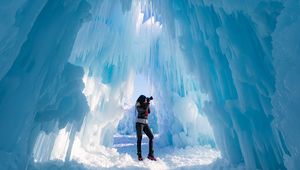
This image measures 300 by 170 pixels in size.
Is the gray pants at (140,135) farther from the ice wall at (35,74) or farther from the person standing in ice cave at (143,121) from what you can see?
the ice wall at (35,74)

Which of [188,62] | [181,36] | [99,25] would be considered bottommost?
[188,62]

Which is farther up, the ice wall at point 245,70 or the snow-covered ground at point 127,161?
the ice wall at point 245,70

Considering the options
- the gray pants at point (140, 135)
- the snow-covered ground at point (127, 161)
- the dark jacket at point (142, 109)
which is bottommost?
the snow-covered ground at point (127, 161)

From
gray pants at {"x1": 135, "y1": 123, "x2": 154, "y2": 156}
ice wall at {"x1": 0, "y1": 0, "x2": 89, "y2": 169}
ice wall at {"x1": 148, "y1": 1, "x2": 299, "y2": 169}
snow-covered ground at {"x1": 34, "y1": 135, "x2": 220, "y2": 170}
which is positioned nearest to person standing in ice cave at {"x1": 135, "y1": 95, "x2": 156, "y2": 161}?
gray pants at {"x1": 135, "y1": 123, "x2": 154, "y2": 156}

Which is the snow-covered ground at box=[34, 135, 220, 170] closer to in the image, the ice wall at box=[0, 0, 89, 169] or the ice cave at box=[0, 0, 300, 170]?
the ice cave at box=[0, 0, 300, 170]

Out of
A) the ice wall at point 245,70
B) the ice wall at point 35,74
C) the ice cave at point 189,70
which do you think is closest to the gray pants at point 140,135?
the ice cave at point 189,70

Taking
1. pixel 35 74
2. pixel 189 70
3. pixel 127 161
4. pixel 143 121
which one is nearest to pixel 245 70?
pixel 189 70

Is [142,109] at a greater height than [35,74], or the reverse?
[35,74]

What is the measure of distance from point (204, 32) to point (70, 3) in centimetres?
322

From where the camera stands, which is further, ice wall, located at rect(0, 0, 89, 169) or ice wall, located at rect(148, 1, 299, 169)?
ice wall, located at rect(0, 0, 89, 169)

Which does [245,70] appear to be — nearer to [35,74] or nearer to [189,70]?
[189,70]

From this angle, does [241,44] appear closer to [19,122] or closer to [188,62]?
[188,62]

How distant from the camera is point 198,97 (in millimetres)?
11148

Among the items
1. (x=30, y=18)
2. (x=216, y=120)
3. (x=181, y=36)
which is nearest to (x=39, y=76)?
(x=30, y=18)
